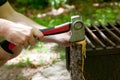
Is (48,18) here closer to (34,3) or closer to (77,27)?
(34,3)

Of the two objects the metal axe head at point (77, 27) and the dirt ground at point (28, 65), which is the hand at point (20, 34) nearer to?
the metal axe head at point (77, 27)

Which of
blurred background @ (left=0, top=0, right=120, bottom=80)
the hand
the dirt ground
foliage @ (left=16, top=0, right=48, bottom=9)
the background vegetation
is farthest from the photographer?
foliage @ (left=16, top=0, right=48, bottom=9)

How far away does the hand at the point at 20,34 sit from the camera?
1.85 metres

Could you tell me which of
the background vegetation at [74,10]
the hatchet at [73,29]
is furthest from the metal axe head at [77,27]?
the background vegetation at [74,10]

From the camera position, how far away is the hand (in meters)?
1.85

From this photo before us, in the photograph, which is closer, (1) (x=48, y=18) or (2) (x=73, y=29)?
(2) (x=73, y=29)

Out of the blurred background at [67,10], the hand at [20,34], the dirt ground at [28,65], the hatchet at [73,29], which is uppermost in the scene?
the hand at [20,34]

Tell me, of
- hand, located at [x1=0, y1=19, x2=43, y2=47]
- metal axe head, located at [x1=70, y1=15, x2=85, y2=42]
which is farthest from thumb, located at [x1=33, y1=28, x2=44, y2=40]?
metal axe head, located at [x1=70, y1=15, x2=85, y2=42]

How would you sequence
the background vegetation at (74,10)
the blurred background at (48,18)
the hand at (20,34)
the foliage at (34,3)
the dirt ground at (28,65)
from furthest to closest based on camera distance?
the foliage at (34,3) → the background vegetation at (74,10) → the blurred background at (48,18) → the dirt ground at (28,65) → the hand at (20,34)

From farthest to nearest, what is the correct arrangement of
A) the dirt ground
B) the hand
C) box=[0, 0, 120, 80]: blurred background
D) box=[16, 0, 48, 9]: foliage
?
1. box=[16, 0, 48, 9]: foliage
2. box=[0, 0, 120, 80]: blurred background
3. the dirt ground
4. the hand

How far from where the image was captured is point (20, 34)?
1.86 m

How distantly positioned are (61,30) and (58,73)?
0.93m

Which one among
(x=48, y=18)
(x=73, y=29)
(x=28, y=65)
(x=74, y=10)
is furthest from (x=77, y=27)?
(x=74, y=10)

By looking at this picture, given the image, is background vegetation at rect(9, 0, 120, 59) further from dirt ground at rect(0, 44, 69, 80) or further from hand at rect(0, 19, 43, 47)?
hand at rect(0, 19, 43, 47)
